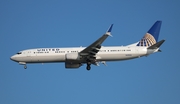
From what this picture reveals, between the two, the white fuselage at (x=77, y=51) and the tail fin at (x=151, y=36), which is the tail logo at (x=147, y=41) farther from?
the white fuselage at (x=77, y=51)

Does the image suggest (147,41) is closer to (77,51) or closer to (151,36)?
(151,36)

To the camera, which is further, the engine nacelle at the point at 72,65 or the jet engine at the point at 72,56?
the engine nacelle at the point at 72,65

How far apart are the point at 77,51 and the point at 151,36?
12410 mm

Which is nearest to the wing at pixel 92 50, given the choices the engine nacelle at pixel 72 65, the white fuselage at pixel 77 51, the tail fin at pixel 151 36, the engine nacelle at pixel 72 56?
the engine nacelle at pixel 72 56

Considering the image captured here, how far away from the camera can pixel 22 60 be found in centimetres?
5412

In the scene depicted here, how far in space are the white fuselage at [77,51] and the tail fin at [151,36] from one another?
3.15 m

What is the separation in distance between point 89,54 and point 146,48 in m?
8.45

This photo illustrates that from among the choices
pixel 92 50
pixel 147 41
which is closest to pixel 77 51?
pixel 92 50

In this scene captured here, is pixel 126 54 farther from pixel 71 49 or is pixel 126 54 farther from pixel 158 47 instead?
pixel 71 49

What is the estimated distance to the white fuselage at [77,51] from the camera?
52812 mm

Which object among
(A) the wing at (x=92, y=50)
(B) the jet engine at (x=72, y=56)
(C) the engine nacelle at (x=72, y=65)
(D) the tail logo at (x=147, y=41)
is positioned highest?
(D) the tail logo at (x=147, y=41)

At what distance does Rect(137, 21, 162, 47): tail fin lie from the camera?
2231 inches

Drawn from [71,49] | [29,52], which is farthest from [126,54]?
[29,52]

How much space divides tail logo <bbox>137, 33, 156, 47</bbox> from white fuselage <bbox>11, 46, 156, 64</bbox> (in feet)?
9.29
